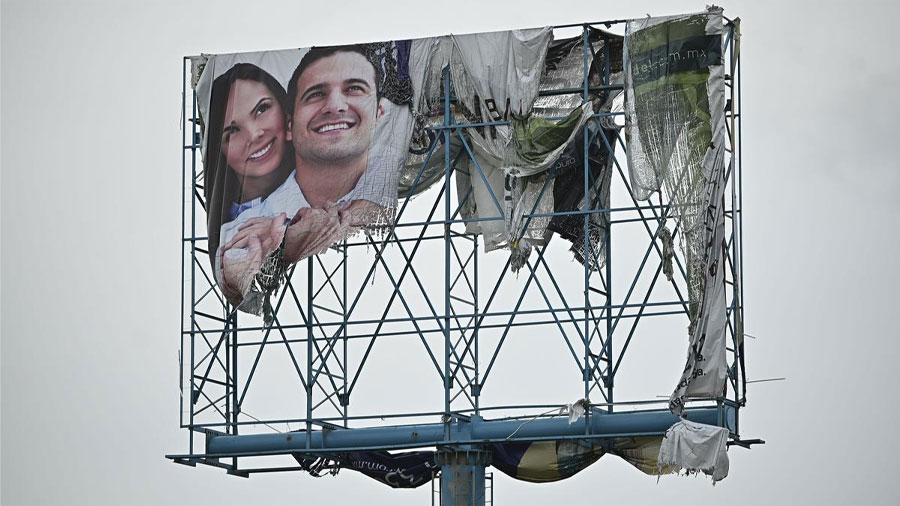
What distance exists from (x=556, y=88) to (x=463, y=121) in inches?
79.0

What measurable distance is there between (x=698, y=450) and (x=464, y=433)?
5216 mm

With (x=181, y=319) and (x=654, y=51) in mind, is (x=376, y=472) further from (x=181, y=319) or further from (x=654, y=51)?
(x=654, y=51)

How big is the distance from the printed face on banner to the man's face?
2 centimetres

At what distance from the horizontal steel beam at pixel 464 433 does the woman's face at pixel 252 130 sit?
5.52 metres

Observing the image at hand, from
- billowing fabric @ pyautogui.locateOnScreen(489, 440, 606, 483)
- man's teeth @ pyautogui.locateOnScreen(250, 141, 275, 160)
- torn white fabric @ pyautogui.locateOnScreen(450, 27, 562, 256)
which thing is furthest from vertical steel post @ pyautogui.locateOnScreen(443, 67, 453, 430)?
man's teeth @ pyautogui.locateOnScreen(250, 141, 275, 160)

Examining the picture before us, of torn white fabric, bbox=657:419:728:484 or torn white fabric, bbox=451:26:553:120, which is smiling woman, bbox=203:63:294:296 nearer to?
torn white fabric, bbox=451:26:553:120

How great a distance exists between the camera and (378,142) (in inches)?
1970

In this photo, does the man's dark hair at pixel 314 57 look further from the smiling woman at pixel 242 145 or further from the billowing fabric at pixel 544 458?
the billowing fabric at pixel 544 458

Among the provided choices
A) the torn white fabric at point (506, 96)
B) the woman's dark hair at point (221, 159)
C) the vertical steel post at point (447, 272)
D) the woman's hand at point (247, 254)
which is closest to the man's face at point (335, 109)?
the woman's dark hair at point (221, 159)

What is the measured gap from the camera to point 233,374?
1999 inches

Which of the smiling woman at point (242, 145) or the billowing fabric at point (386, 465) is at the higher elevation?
the smiling woman at point (242, 145)

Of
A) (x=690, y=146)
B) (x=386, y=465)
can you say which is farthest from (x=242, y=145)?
(x=690, y=146)

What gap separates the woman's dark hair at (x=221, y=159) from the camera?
50.8 m

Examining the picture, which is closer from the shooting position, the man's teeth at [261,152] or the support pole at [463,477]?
the support pole at [463,477]
